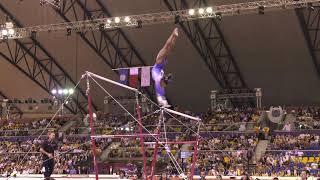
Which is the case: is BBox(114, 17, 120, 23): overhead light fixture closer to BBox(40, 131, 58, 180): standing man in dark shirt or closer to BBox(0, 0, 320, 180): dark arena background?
BBox(0, 0, 320, 180): dark arena background

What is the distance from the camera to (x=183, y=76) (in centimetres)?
3120

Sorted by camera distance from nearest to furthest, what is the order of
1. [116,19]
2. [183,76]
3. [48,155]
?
[48,155], [116,19], [183,76]

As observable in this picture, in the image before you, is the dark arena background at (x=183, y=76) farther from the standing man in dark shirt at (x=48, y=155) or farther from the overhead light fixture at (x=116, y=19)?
the standing man in dark shirt at (x=48, y=155)

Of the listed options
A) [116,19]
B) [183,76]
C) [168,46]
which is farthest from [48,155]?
[183,76]

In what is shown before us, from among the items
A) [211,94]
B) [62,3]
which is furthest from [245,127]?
[62,3]

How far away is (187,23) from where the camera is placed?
27.7 meters

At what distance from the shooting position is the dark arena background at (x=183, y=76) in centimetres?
2416

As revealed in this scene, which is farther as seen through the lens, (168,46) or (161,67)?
(161,67)

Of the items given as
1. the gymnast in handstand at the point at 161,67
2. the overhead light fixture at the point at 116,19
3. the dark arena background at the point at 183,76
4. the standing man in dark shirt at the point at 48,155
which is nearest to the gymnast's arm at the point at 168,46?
the gymnast in handstand at the point at 161,67

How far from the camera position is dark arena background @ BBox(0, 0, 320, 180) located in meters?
24.2

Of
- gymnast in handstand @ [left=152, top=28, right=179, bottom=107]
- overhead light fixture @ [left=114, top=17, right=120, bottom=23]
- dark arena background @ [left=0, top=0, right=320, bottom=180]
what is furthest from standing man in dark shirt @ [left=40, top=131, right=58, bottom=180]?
overhead light fixture @ [left=114, top=17, right=120, bottom=23]

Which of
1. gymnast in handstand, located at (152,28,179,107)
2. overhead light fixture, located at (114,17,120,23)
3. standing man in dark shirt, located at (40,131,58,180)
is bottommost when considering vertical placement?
standing man in dark shirt, located at (40,131,58,180)

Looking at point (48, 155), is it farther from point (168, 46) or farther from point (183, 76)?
point (183, 76)

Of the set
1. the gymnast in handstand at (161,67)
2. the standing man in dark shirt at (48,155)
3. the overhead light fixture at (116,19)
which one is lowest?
the standing man in dark shirt at (48,155)
